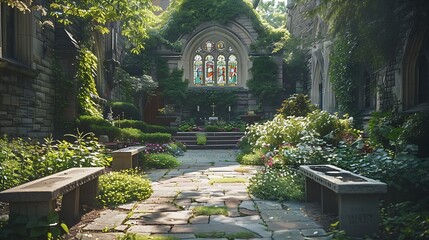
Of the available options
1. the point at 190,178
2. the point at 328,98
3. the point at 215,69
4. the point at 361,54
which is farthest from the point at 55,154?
the point at 215,69

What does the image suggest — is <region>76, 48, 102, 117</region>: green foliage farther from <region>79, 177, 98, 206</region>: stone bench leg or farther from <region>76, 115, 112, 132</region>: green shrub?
<region>79, 177, 98, 206</region>: stone bench leg

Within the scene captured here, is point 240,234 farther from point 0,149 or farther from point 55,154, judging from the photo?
point 0,149

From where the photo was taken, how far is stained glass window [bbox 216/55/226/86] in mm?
22388

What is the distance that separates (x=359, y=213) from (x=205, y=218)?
1.67 metres

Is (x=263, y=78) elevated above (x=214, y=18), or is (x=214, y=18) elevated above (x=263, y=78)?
(x=214, y=18)

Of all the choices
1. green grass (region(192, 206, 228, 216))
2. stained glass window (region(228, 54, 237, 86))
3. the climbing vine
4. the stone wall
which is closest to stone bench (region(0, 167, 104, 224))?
green grass (region(192, 206, 228, 216))

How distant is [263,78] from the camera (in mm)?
21016

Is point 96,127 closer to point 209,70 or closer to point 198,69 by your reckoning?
point 198,69

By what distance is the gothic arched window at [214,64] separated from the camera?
22.3 metres

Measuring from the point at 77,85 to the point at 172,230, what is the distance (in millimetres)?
8343

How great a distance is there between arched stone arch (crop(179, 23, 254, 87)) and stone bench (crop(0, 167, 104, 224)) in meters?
17.3

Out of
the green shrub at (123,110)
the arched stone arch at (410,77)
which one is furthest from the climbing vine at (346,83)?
the green shrub at (123,110)

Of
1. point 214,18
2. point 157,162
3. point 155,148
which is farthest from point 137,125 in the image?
point 214,18

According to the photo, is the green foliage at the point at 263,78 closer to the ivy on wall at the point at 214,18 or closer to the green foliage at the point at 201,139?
the ivy on wall at the point at 214,18
